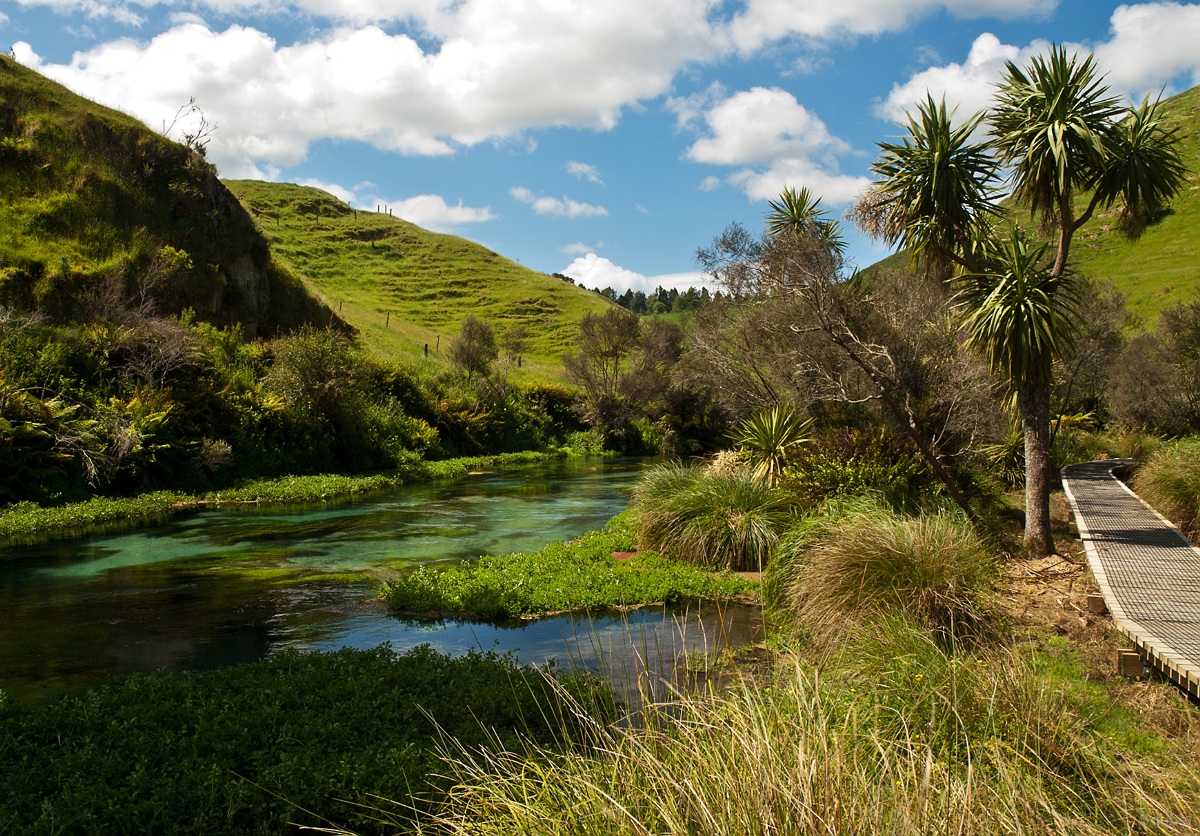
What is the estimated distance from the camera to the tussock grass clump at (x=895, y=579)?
7676 millimetres

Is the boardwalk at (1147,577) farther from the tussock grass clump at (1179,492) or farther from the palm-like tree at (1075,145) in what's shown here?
the palm-like tree at (1075,145)

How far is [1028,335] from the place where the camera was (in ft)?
37.9

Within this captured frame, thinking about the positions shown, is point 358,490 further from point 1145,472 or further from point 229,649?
point 1145,472

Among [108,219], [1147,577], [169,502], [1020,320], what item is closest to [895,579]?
[1147,577]

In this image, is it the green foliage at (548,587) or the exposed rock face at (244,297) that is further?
the exposed rock face at (244,297)

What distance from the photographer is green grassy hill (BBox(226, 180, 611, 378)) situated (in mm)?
79500

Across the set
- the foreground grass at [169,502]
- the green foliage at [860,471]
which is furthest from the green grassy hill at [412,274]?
the green foliage at [860,471]

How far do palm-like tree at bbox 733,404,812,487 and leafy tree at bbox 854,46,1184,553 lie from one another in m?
4.41

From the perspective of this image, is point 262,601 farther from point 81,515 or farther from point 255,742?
point 81,515

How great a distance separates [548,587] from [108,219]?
92.2 feet

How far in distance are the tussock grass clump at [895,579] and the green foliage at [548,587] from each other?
1.95 m

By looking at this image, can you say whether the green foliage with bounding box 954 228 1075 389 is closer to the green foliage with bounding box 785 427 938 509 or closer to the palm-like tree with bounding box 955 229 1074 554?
the palm-like tree with bounding box 955 229 1074 554

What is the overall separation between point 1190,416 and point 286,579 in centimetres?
3343

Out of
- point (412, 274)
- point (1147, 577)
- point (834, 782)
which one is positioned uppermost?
point (412, 274)
